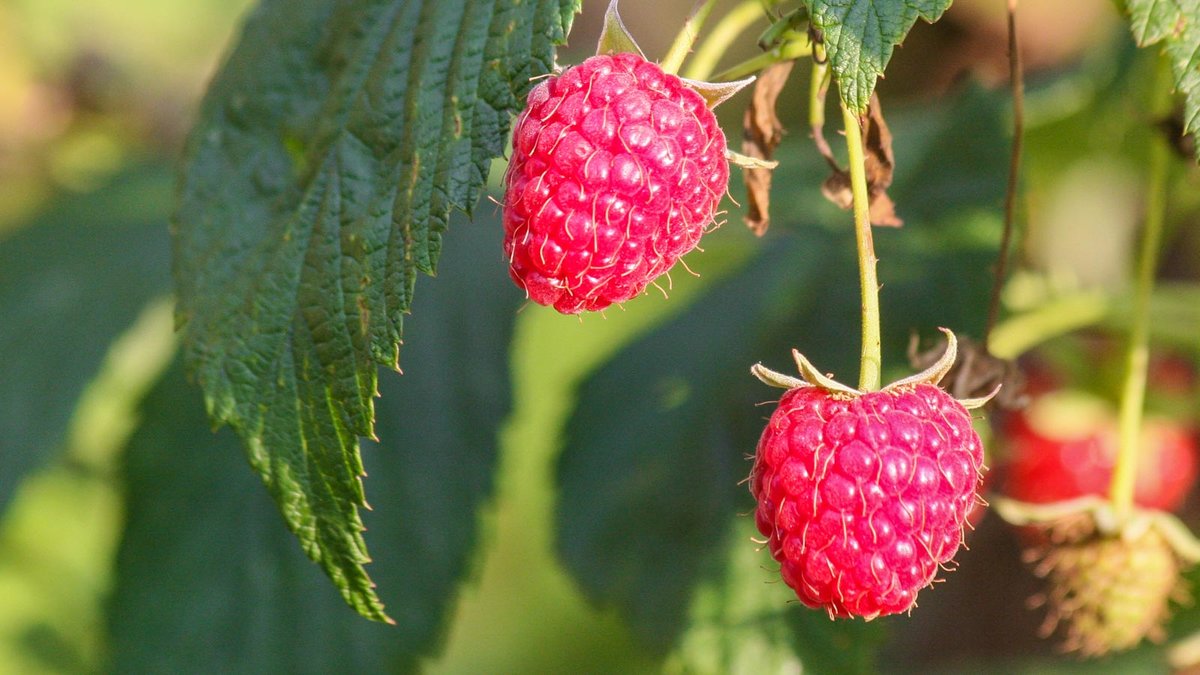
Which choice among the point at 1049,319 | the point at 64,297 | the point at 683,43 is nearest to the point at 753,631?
the point at 1049,319

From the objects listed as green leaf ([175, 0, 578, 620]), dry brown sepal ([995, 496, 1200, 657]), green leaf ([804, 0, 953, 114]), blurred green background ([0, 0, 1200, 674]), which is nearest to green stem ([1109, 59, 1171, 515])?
dry brown sepal ([995, 496, 1200, 657])

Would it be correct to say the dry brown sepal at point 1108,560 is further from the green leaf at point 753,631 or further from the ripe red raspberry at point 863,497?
the ripe red raspberry at point 863,497

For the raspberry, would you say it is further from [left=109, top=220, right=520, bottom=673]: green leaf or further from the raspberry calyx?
[left=109, top=220, right=520, bottom=673]: green leaf

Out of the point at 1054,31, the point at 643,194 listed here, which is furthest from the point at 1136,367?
the point at 1054,31

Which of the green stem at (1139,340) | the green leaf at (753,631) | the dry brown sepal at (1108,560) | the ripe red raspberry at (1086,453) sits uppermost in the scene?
the green stem at (1139,340)

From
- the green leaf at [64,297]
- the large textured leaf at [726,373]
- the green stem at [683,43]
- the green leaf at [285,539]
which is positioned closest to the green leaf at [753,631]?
the large textured leaf at [726,373]

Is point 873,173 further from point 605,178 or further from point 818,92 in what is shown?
point 605,178
